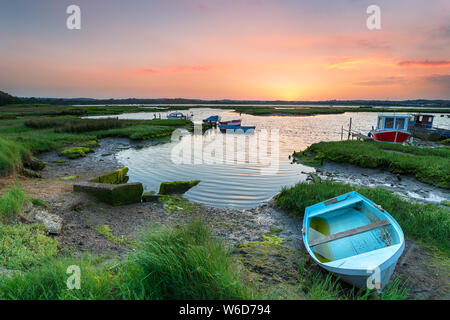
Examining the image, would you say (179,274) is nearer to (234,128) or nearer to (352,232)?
(352,232)

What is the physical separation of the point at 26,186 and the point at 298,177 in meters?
13.8

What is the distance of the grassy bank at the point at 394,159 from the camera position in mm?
12625

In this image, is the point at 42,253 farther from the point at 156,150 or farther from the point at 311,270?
the point at 156,150

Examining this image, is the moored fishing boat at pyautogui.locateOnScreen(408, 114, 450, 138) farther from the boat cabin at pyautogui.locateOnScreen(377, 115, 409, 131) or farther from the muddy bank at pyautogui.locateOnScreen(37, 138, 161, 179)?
the muddy bank at pyautogui.locateOnScreen(37, 138, 161, 179)

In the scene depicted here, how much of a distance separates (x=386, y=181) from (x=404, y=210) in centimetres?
585

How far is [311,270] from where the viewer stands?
5398 mm

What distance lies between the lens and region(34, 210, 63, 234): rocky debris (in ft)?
19.4

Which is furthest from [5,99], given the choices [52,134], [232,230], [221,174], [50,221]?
[232,230]

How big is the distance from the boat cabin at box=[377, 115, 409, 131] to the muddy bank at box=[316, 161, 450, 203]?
11978 millimetres

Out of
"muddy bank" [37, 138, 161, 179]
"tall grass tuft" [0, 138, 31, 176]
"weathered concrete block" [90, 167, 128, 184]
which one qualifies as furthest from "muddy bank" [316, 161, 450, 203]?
"tall grass tuft" [0, 138, 31, 176]

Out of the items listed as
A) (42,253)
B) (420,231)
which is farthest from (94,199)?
(420,231)

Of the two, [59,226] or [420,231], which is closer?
[59,226]
